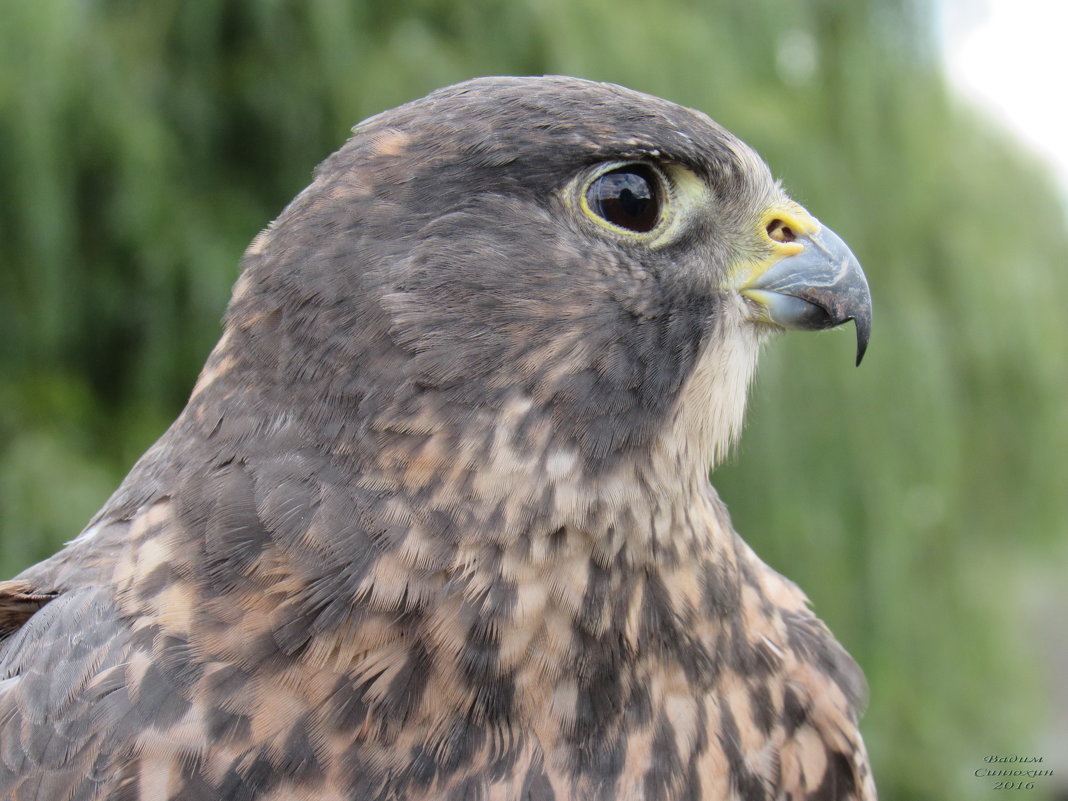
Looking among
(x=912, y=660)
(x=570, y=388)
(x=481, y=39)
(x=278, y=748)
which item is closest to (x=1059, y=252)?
(x=912, y=660)

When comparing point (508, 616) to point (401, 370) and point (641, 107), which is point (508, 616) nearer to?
point (401, 370)

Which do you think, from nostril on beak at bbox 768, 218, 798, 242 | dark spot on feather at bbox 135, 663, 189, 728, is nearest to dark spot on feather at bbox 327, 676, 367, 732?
dark spot on feather at bbox 135, 663, 189, 728

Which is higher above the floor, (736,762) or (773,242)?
(773,242)

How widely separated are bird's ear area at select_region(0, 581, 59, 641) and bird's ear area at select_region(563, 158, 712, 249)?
3.31 feet

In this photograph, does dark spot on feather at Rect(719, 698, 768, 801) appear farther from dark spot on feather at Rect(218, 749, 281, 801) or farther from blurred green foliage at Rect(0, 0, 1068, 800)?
blurred green foliage at Rect(0, 0, 1068, 800)

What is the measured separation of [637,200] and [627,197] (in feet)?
0.05

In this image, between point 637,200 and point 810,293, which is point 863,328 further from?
point 637,200

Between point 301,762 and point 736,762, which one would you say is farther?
point 736,762

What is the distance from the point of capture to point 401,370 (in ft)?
4.65

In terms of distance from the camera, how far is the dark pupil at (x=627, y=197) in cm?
153

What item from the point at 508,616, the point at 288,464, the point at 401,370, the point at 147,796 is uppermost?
the point at 401,370

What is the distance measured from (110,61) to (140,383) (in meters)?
1.08

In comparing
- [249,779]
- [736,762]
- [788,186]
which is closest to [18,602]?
[249,779]

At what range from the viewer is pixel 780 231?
167 cm
